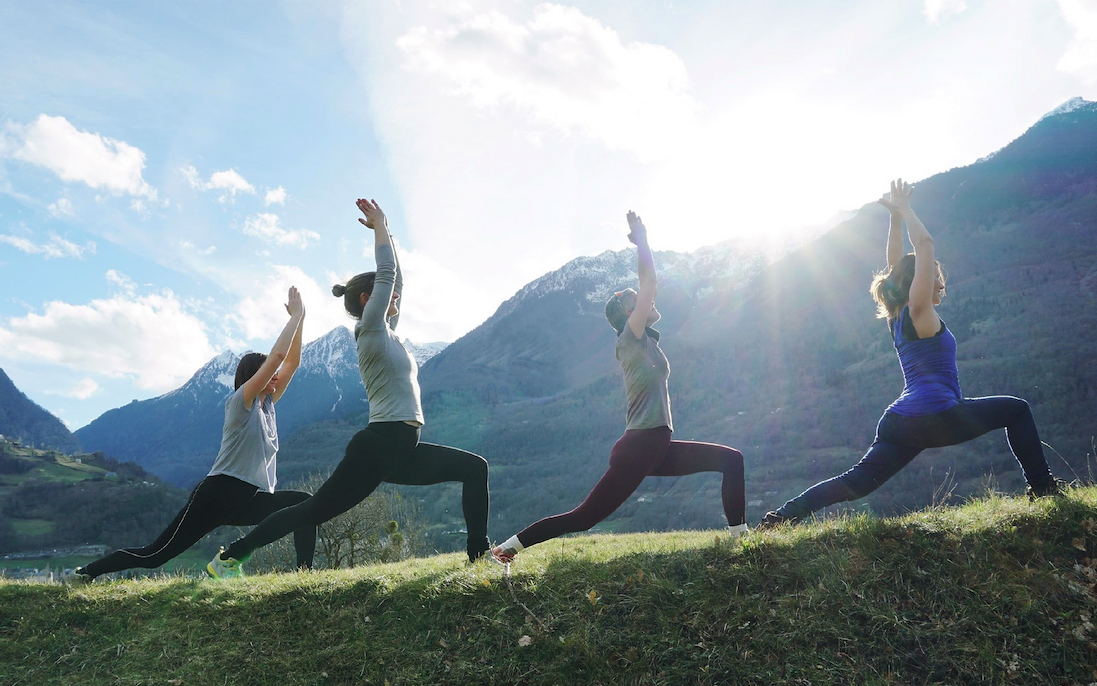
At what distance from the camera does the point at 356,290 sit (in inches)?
235

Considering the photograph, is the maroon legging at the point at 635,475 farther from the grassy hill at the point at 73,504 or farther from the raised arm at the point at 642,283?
the grassy hill at the point at 73,504

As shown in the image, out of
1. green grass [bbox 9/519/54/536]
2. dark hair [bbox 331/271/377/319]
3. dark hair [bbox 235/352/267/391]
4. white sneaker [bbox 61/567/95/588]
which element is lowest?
green grass [bbox 9/519/54/536]

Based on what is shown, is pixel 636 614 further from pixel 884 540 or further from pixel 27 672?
pixel 27 672

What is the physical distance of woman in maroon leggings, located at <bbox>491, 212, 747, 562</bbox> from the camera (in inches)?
216

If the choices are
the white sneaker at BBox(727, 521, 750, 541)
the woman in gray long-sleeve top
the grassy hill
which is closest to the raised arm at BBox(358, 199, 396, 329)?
the woman in gray long-sleeve top

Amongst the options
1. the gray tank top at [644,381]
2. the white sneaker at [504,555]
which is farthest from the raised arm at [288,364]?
the gray tank top at [644,381]

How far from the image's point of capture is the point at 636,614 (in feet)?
14.0

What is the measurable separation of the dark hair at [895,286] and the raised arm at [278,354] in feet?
19.2

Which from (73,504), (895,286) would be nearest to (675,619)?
(895,286)

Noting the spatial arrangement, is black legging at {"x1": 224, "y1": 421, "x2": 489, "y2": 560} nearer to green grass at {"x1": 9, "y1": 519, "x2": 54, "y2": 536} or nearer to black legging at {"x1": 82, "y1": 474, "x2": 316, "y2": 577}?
black legging at {"x1": 82, "y1": 474, "x2": 316, "y2": 577}

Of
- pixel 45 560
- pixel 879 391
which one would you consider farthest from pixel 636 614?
pixel 879 391

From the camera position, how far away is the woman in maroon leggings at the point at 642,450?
5.48 m

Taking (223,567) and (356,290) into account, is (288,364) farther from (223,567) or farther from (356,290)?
(223,567)

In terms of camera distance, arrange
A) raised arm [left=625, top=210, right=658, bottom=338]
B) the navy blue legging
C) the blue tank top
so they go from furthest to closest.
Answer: raised arm [left=625, top=210, right=658, bottom=338] → the blue tank top → the navy blue legging
